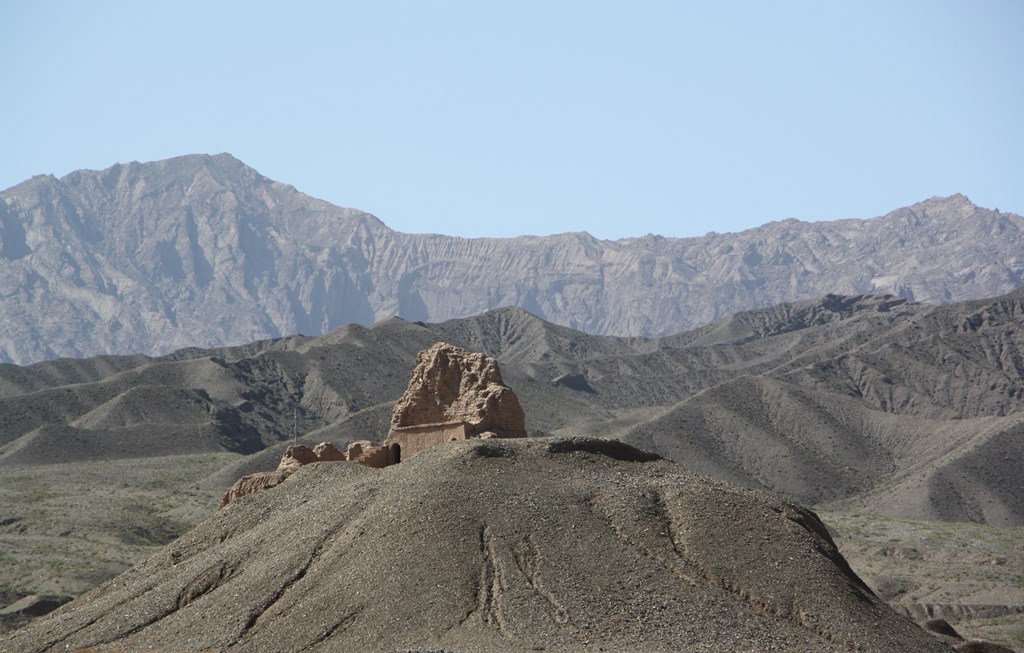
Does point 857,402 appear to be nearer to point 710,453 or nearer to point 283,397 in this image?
point 710,453

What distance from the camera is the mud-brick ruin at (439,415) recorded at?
49812mm

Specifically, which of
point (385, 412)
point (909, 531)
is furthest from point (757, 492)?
point (385, 412)

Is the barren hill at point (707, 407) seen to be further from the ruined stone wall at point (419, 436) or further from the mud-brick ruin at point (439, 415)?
the ruined stone wall at point (419, 436)

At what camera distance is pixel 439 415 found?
52.0 m

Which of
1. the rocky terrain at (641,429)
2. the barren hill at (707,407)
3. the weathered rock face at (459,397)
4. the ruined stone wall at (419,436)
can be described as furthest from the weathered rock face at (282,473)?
the barren hill at (707,407)

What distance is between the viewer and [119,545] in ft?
228

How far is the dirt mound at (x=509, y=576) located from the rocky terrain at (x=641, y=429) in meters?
20.8

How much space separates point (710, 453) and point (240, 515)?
73286 mm

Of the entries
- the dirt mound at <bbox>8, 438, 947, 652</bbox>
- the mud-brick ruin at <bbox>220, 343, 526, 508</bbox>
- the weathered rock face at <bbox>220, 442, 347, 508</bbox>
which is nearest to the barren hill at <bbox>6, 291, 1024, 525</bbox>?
the weathered rock face at <bbox>220, 442, 347, 508</bbox>

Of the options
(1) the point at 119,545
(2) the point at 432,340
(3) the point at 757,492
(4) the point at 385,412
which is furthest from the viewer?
(2) the point at 432,340

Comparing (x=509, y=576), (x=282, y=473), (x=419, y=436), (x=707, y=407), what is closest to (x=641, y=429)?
(x=707, y=407)

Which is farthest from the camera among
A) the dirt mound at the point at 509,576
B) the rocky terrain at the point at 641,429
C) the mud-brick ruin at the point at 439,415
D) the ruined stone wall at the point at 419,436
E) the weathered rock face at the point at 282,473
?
the rocky terrain at the point at 641,429

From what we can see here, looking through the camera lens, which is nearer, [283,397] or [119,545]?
[119,545]

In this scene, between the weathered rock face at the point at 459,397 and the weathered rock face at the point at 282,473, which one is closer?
the weathered rock face at the point at 282,473
